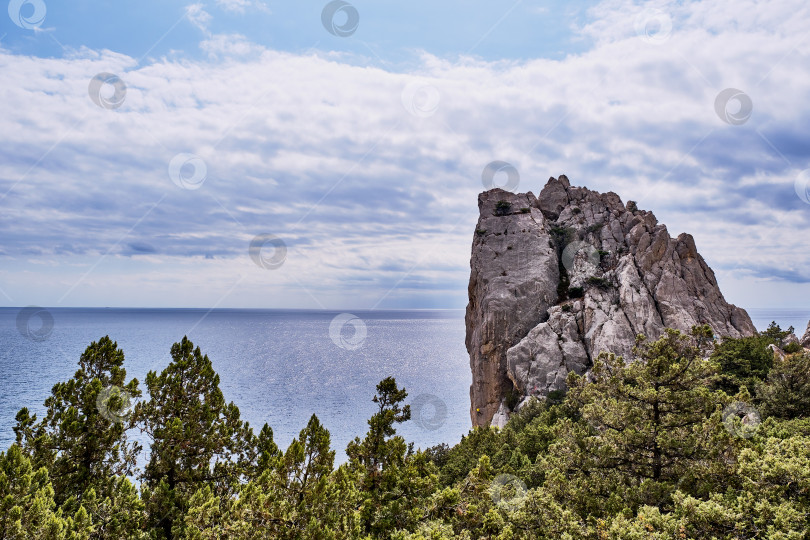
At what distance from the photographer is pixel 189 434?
14.8 meters

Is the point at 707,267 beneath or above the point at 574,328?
above

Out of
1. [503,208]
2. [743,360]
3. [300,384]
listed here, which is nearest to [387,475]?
[743,360]

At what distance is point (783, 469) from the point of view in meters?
10.5

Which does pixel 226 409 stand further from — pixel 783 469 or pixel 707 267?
pixel 707 267

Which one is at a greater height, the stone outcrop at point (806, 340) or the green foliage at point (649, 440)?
the stone outcrop at point (806, 340)

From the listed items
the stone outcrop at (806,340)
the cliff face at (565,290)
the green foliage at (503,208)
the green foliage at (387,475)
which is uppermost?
the green foliage at (503,208)

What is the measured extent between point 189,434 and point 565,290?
174 ft

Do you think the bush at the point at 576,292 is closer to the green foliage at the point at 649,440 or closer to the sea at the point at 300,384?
the sea at the point at 300,384

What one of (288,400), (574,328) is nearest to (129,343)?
(288,400)

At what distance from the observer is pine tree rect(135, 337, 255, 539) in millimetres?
14391

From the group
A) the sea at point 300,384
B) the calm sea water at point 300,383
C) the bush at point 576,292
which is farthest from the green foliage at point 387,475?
the bush at point 576,292

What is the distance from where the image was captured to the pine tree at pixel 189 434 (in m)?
14.4

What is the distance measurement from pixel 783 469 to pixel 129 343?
→ 199418mm

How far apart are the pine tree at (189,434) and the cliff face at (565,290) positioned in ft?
134
